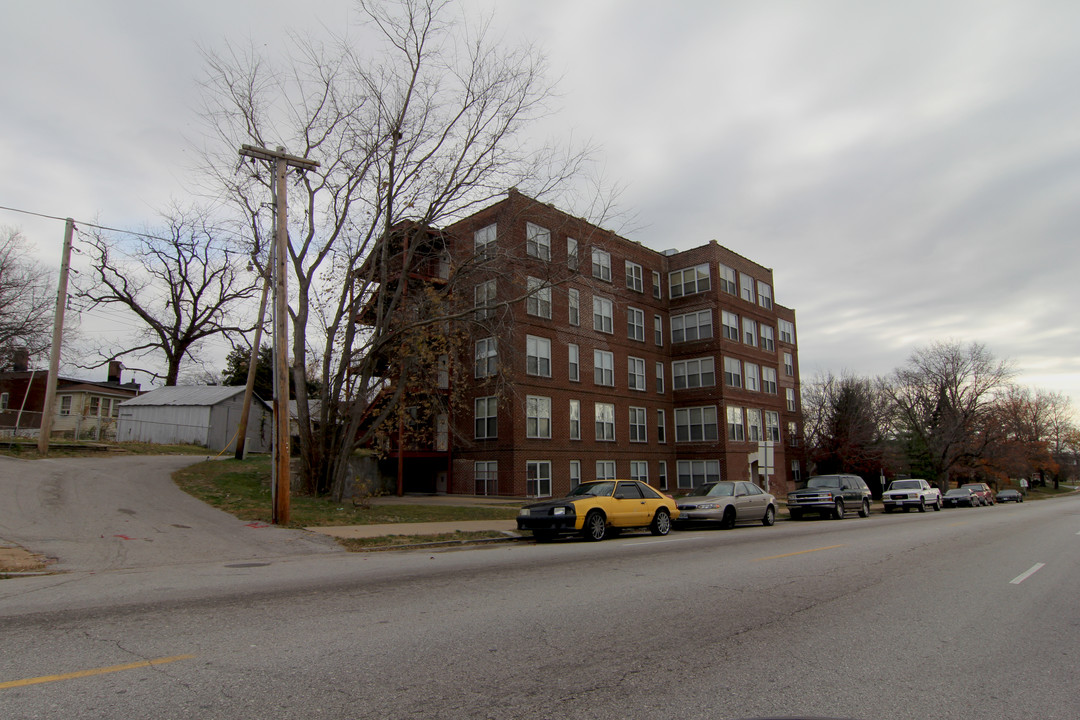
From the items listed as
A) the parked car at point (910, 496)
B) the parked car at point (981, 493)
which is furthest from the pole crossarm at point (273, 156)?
the parked car at point (981, 493)

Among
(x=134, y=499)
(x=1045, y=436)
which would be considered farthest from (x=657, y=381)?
(x=1045, y=436)

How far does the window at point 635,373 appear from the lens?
34.4 m

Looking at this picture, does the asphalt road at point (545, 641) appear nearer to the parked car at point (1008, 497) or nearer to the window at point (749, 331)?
the window at point (749, 331)

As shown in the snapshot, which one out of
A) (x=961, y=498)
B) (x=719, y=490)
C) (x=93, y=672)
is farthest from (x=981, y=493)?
(x=93, y=672)

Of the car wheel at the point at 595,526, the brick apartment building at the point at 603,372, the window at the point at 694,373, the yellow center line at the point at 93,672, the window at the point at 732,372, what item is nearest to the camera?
the yellow center line at the point at 93,672

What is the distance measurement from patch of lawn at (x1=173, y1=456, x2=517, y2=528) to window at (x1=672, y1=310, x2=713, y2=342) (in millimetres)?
18150

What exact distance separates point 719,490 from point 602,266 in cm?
1627

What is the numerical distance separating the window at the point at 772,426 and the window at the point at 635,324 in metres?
9.74

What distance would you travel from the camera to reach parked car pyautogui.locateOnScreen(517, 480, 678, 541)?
48.3 ft

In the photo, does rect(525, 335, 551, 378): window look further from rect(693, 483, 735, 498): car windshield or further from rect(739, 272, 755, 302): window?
rect(739, 272, 755, 302): window

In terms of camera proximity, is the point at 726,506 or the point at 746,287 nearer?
the point at 726,506

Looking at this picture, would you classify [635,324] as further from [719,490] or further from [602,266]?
[719,490]

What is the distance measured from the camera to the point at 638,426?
3428cm

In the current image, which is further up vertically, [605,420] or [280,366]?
[280,366]
